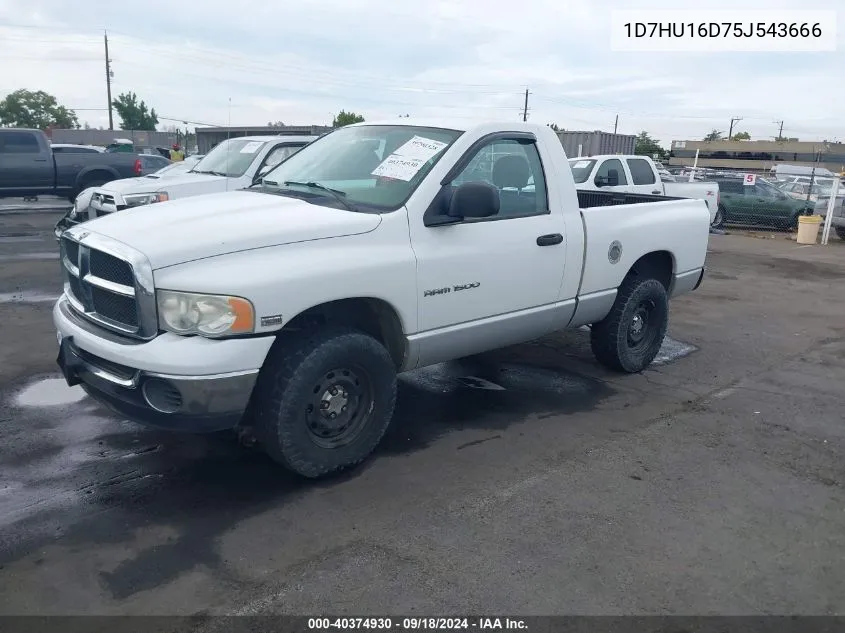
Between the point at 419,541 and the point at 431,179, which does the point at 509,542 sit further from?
the point at 431,179

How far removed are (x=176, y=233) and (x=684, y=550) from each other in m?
2.93

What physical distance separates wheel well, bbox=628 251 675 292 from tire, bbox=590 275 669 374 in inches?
4.7

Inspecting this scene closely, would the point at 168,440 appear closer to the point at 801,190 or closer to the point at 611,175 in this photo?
the point at 611,175

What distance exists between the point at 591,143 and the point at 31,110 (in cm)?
7558

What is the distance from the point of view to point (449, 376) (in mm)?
5977

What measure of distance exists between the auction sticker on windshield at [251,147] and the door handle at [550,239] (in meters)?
6.51

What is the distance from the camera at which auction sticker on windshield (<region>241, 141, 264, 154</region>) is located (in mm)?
10219

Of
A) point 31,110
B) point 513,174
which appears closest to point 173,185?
point 513,174

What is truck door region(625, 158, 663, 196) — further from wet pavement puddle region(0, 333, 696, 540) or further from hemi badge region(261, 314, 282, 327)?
hemi badge region(261, 314, 282, 327)

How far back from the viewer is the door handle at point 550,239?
475 centimetres

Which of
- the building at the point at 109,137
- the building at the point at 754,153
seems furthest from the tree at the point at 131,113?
the building at the point at 754,153

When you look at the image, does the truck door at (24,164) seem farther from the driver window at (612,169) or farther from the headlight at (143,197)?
the driver window at (612,169)

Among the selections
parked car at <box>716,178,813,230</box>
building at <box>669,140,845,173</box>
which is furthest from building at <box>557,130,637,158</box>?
building at <box>669,140,845,173</box>

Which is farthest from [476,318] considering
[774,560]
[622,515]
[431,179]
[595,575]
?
[774,560]
